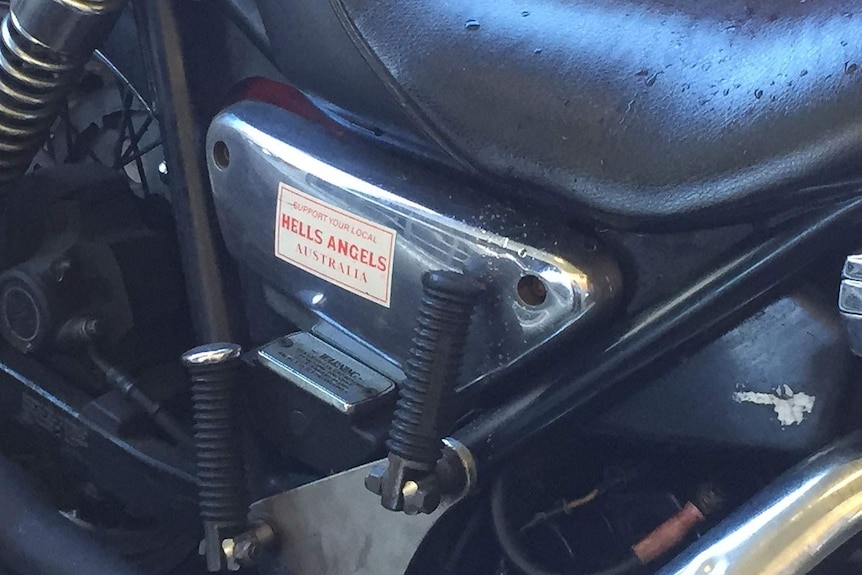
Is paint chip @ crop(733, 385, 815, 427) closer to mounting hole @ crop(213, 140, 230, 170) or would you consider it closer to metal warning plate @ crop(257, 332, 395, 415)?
metal warning plate @ crop(257, 332, 395, 415)

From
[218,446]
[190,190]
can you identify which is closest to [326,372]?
[218,446]

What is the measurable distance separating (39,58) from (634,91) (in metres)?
0.43

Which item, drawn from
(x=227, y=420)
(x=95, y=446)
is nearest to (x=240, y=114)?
(x=227, y=420)

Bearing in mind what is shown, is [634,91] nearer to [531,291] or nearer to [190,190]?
[531,291]

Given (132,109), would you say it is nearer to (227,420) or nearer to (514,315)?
(227,420)

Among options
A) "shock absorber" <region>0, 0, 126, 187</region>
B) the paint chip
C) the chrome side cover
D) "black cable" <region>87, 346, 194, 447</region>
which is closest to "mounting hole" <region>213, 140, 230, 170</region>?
the chrome side cover

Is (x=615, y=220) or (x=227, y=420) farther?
(x=227, y=420)

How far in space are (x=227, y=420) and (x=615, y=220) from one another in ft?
1.01

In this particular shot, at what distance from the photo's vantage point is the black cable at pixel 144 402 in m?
0.83

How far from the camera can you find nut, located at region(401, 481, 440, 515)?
592 mm

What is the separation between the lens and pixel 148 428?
85cm

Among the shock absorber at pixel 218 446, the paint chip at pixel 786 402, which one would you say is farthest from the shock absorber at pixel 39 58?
the paint chip at pixel 786 402

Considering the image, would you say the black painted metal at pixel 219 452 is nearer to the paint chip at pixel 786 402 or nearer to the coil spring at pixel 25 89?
the coil spring at pixel 25 89

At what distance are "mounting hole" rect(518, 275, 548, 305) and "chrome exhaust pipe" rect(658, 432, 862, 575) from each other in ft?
0.52
